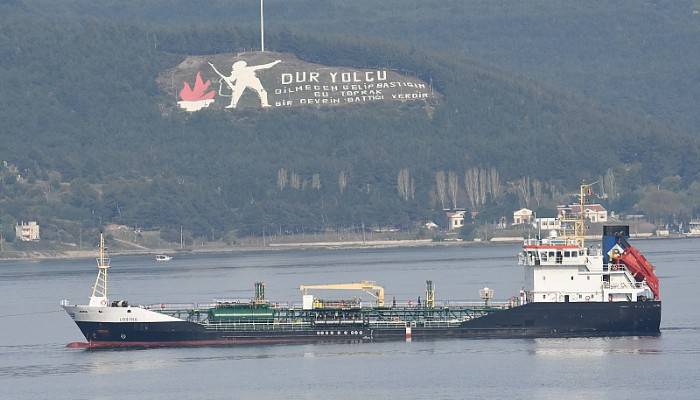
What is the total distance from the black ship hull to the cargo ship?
6 centimetres

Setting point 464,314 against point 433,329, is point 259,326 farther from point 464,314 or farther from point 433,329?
point 464,314

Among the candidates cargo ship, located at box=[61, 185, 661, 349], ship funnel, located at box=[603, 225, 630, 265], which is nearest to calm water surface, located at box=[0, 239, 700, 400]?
cargo ship, located at box=[61, 185, 661, 349]

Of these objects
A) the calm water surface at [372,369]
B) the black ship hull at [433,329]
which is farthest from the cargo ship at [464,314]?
the calm water surface at [372,369]

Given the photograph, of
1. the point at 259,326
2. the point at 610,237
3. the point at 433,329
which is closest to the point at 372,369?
the point at 433,329

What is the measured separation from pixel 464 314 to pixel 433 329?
2.14 m

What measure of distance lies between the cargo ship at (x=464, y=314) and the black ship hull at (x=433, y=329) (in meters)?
0.06

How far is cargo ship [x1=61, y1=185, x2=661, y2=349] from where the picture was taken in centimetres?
10650

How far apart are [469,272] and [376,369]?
276ft

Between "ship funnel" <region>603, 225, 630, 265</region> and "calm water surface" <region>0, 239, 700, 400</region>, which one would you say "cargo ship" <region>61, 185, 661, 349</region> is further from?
Result: "calm water surface" <region>0, 239, 700, 400</region>

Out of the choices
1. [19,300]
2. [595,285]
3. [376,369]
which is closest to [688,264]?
[19,300]

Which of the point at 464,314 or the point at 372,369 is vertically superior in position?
the point at 464,314

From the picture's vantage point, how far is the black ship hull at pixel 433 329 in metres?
106

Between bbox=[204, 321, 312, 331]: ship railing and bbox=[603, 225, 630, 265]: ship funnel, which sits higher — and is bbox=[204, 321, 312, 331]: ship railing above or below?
below

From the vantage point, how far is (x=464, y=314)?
357ft
